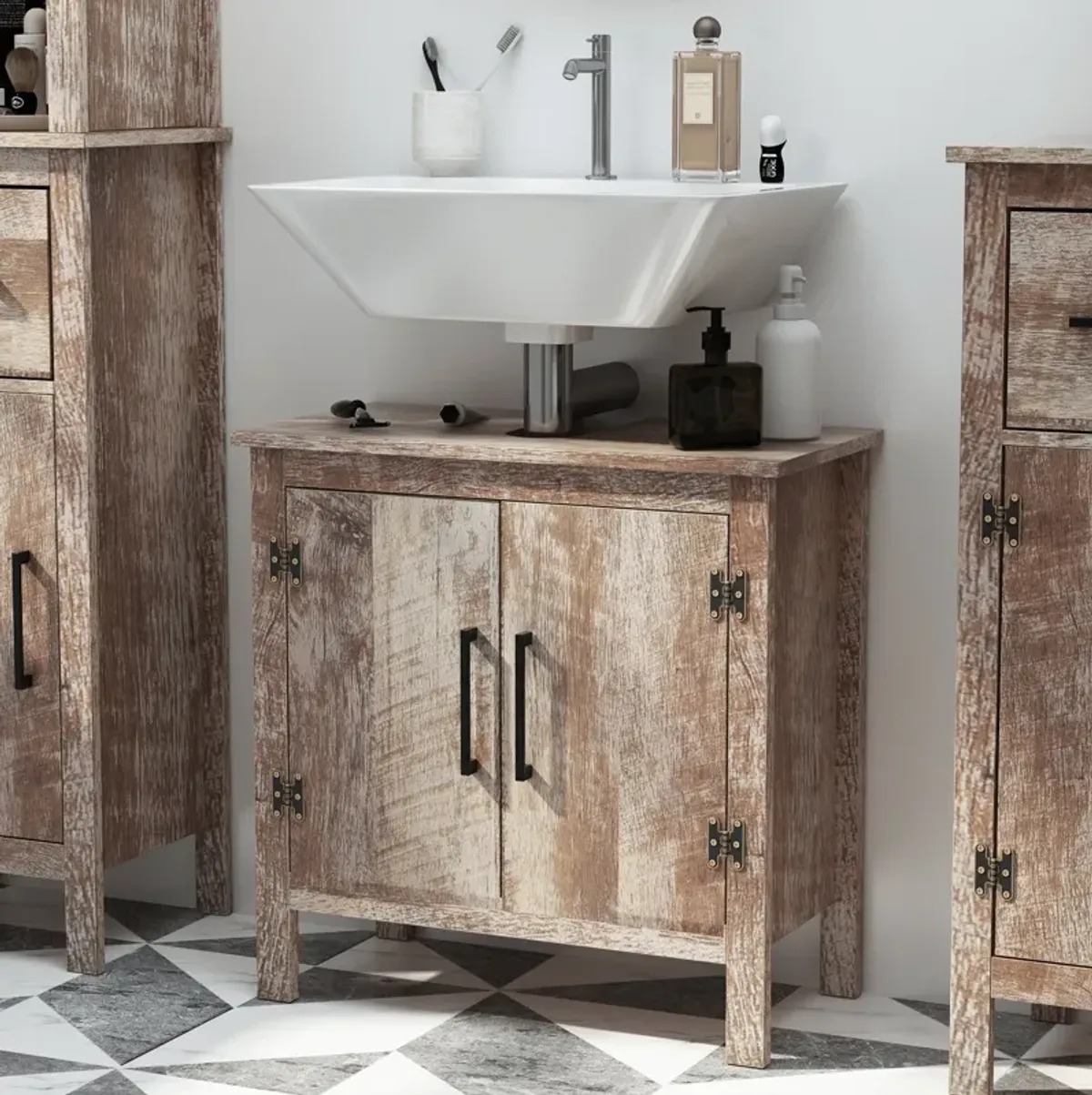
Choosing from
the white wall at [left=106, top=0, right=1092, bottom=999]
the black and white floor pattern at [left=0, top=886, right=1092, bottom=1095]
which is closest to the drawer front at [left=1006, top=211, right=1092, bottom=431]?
the white wall at [left=106, top=0, right=1092, bottom=999]

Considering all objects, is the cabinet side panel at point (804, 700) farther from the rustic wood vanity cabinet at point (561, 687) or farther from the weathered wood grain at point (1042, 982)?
the weathered wood grain at point (1042, 982)

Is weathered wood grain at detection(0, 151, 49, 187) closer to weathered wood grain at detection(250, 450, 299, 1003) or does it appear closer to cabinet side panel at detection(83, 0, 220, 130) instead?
cabinet side panel at detection(83, 0, 220, 130)

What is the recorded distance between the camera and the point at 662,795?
2.41 meters

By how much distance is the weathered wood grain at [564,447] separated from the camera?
2.32 meters

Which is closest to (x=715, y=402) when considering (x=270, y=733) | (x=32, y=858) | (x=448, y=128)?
(x=448, y=128)

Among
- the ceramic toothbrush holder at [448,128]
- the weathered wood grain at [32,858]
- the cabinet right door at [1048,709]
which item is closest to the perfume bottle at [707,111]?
the ceramic toothbrush holder at [448,128]

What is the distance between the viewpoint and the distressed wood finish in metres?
2.61

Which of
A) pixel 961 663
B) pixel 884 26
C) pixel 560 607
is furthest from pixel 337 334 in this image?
pixel 961 663

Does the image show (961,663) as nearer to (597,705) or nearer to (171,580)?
(597,705)

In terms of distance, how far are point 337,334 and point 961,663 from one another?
1078 mm

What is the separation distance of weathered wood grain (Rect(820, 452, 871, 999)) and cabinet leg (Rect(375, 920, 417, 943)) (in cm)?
59

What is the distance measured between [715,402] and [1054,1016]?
89 cm

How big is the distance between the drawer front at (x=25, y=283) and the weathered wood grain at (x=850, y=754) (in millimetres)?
1034

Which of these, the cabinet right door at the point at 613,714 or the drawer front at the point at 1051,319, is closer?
the drawer front at the point at 1051,319
